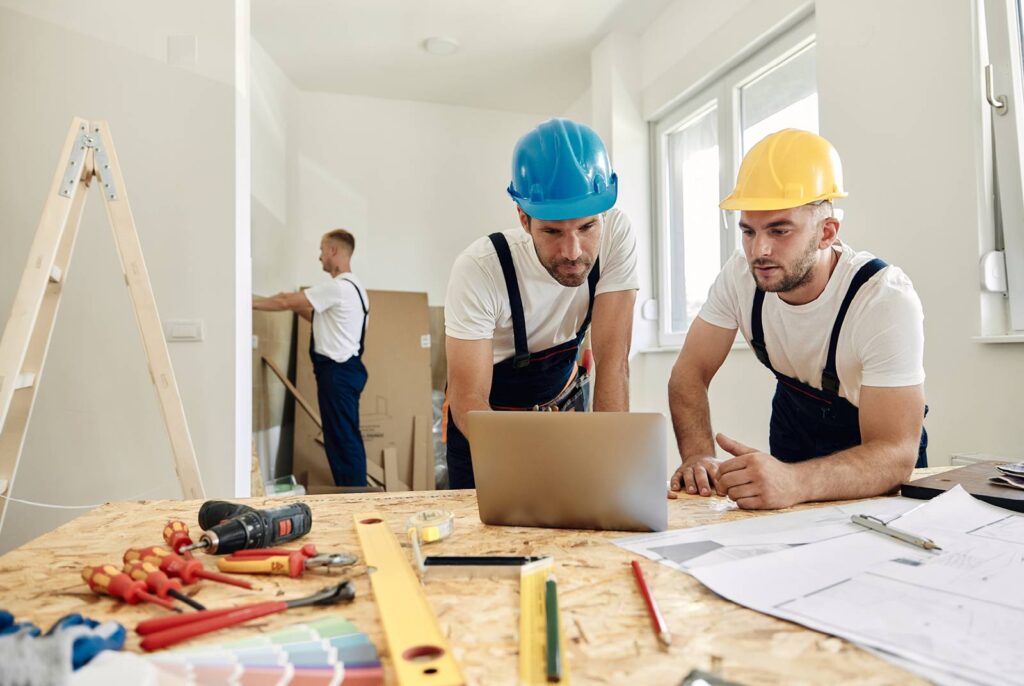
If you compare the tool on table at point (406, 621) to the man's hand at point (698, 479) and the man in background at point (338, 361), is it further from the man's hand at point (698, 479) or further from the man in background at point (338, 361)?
the man in background at point (338, 361)

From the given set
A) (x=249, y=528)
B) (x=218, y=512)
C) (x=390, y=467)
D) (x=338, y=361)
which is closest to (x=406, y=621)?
(x=249, y=528)

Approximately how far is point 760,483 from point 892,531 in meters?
0.24

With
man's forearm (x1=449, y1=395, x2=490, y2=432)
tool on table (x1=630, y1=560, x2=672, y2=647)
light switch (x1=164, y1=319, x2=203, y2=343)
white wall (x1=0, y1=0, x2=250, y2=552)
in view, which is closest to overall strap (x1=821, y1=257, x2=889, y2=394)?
man's forearm (x1=449, y1=395, x2=490, y2=432)

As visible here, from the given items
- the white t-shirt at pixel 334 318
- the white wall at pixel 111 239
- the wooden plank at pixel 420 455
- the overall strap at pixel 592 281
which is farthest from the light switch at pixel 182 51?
the wooden plank at pixel 420 455

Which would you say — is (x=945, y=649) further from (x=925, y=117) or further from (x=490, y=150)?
(x=490, y=150)

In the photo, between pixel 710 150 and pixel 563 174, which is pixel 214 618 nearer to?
pixel 563 174

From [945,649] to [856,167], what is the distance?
229 cm

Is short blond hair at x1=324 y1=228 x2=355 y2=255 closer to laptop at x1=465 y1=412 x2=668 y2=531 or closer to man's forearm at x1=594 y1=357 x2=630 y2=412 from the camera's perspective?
man's forearm at x1=594 y1=357 x2=630 y2=412

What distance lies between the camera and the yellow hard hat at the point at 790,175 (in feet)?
4.86

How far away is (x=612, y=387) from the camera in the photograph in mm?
1639

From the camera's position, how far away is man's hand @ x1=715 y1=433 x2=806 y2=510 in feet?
3.50

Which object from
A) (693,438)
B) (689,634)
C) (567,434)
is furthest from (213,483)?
(689,634)

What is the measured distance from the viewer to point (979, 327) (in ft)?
6.37

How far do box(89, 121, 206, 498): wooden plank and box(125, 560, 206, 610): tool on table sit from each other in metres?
1.40
